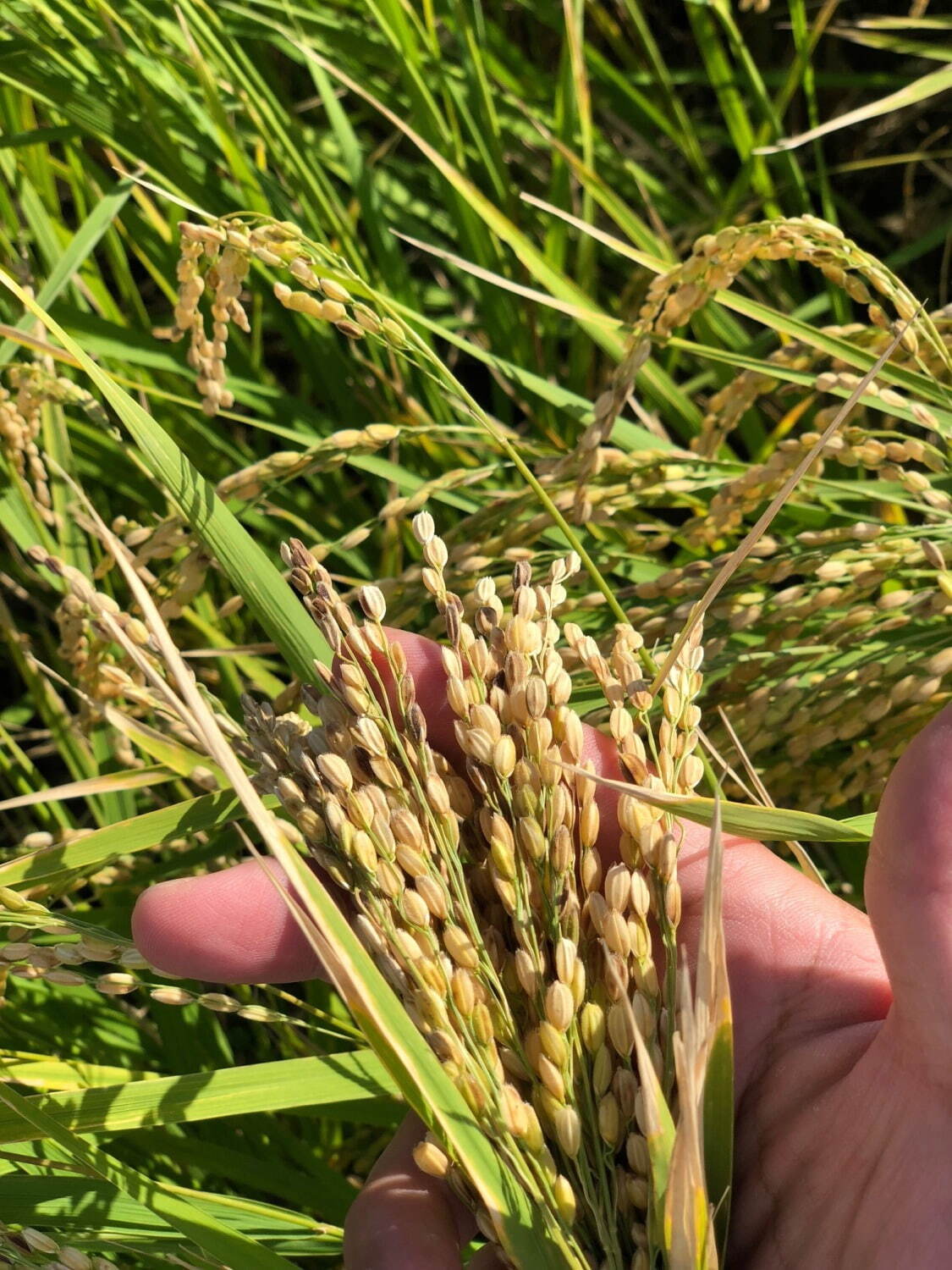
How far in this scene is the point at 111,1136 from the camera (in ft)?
5.48

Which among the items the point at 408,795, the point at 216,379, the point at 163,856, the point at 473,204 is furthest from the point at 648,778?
the point at 163,856

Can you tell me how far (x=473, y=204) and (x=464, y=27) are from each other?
517 millimetres

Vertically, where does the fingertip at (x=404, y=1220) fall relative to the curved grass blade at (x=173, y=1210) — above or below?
below

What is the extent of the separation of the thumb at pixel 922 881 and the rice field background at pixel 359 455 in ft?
0.24

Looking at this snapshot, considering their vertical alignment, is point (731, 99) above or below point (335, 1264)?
above

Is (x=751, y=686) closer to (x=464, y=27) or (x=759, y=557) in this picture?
(x=759, y=557)

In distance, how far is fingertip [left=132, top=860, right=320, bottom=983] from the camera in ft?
4.34

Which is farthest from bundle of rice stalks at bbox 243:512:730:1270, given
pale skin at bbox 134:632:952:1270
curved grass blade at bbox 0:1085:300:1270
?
curved grass blade at bbox 0:1085:300:1270

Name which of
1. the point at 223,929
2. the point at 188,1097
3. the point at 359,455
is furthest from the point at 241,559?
the point at 188,1097

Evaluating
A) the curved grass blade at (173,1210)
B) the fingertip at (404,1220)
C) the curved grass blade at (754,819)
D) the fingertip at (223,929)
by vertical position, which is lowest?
the fingertip at (404,1220)

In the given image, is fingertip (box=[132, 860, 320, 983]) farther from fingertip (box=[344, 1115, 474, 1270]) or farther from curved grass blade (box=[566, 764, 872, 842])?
curved grass blade (box=[566, 764, 872, 842])

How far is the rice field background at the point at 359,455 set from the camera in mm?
1338

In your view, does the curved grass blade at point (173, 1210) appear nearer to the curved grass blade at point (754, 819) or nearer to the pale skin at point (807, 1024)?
the pale skin at point (807, 1024)

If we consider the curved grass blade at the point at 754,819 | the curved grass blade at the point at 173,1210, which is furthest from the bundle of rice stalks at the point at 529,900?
the curved grass blade at the point at 173,1210
